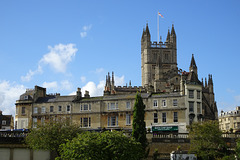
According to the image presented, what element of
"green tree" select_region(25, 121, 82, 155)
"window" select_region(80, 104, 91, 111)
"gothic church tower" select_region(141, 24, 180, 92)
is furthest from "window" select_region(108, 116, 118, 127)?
"gothic church tower" select_region(141, 24, 180, 92)

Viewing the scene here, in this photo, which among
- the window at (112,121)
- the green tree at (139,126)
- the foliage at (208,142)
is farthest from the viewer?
the window at (112,121)

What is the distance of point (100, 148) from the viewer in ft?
126

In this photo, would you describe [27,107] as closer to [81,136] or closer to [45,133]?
[45,133]

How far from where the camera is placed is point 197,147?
4681 cm

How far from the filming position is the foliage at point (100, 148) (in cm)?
3797

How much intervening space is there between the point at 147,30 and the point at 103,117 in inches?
2955

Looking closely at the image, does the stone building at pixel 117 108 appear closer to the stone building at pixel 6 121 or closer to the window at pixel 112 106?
the window at pixel 112 106

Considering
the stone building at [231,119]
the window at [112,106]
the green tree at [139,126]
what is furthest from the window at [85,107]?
the stone building at [231,119]

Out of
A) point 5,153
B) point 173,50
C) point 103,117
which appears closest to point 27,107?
point 103,117

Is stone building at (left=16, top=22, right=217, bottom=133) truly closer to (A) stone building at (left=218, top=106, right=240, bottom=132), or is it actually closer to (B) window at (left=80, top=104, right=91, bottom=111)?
(B) window at (left=80, top=104, right=91, bottom=111)

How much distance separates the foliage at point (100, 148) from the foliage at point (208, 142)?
10317 millimetres

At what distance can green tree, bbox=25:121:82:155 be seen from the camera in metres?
47.2

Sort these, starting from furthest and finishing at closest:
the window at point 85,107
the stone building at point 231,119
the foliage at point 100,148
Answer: the stone building at point 231,119, the window at point 85,107, the foliage at point 100,148

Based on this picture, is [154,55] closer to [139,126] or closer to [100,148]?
[139,126]
